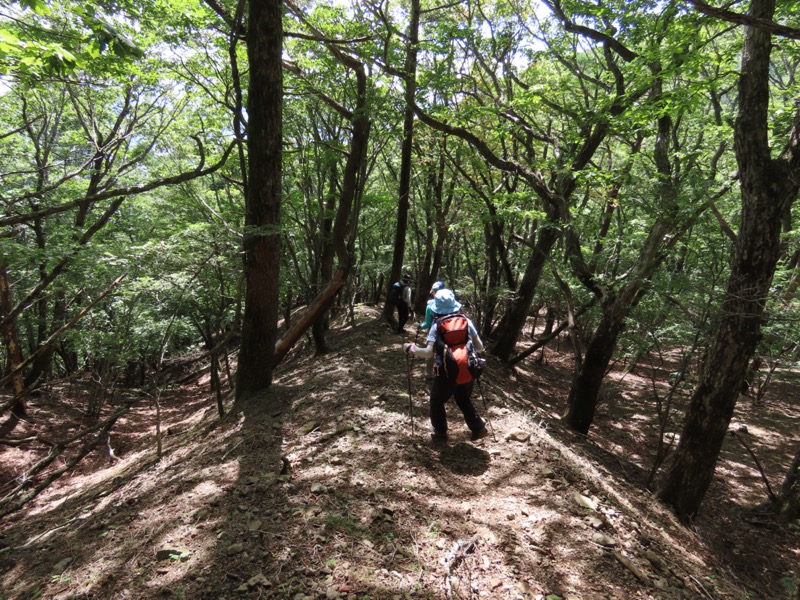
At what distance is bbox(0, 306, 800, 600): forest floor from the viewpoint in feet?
9.75

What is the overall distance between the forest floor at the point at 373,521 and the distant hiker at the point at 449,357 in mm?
341

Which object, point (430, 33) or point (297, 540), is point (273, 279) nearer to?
point (297, 540)

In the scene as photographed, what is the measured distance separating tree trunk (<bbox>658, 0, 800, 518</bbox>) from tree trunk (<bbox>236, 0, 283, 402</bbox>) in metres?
5.91

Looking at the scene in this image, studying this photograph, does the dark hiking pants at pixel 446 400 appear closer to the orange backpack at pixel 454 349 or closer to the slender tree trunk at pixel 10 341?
the orange backpack at pixel 454 349

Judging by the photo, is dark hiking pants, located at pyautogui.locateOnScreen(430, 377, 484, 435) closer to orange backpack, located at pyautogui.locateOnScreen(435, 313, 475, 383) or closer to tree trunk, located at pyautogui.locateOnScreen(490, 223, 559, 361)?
orange backpack, located at pyautogui.locateOnScreen(435, 313, 475, 383)

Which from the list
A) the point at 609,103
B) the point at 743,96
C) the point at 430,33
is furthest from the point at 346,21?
the point at 743,96

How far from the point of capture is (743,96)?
4586mm

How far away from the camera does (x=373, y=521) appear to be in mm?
3455

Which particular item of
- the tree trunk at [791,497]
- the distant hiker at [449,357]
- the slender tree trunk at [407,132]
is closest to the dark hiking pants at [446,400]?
the distant hiker at [449,357]

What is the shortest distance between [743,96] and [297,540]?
263 inches

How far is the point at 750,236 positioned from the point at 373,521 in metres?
5.13

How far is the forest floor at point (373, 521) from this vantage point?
2.97 m

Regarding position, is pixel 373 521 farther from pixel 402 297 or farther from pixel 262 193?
pixel 402 297

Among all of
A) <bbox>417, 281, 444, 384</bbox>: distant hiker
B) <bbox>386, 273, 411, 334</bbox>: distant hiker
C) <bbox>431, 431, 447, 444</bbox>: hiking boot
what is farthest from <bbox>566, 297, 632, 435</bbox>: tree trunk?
<bbox>386, 273, 411, 334</bbox>: distant hiker
